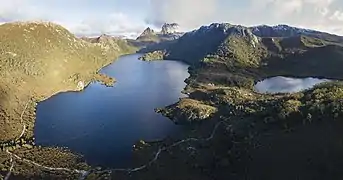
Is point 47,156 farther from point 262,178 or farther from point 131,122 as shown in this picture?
point 262,178

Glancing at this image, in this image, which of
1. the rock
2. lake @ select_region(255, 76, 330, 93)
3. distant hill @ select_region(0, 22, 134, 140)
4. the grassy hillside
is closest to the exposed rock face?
the grassy hillside

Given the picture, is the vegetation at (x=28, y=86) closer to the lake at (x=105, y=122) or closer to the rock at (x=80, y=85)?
the rock at (x=80, y=85)

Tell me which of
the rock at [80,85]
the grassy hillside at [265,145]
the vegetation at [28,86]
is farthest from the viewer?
the rock at [80,85]

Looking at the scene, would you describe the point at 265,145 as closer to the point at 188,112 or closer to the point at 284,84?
the point at 188,112

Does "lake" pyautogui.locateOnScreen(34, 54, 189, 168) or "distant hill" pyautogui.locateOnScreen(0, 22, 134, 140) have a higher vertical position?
"distant hill" pyautogui.locateOnScreen(0, 22, 134, 140)

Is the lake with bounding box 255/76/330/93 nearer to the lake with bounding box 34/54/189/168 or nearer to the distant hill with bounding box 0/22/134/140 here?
the lake with bounding box 34/54/189/168

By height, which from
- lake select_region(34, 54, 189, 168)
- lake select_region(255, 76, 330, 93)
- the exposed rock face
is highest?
lake select_region(255, 76, 330, 93)

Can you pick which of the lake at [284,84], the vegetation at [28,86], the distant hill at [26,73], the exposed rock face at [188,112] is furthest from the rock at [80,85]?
the lake at [284,84]
